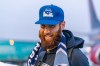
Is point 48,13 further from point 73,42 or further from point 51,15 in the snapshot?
point 73,42

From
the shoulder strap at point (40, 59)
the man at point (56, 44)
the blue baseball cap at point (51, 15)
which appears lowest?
the shoulder strap at point (40, 59)

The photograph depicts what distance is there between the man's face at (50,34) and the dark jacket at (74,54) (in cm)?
5

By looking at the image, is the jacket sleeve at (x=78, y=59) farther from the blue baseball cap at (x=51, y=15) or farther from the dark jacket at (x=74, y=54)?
the blue baseball cap at (x=51, y=15)

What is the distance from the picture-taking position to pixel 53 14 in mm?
1356

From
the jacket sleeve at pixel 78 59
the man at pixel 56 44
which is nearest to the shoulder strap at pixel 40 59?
the man at pixel 56 44

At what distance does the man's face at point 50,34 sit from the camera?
130 cm

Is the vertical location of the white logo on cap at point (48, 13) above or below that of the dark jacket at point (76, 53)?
above

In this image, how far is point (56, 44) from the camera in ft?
4.37

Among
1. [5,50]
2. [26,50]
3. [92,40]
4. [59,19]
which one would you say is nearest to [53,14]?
[59,19]

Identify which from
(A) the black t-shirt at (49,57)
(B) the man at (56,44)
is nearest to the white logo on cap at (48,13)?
(B) the man at (56,44)

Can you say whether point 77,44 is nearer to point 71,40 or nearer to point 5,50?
point 71,40

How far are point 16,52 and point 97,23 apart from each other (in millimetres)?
3987

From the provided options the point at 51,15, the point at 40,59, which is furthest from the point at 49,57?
the point at 51,15

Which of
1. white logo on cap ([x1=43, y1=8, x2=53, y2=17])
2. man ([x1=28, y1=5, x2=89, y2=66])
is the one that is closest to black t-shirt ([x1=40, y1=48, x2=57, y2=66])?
man ([x1=28, y1=5, x2=89, y2=66])
